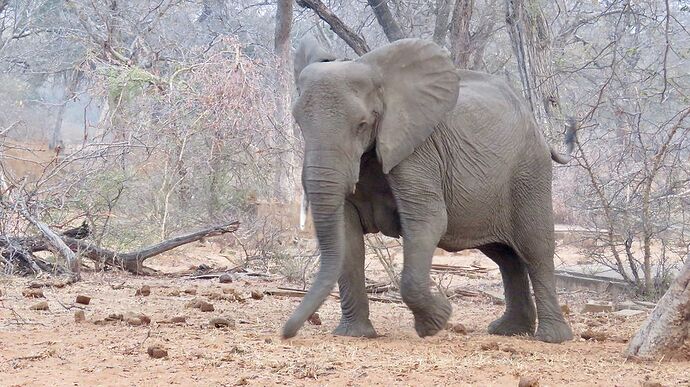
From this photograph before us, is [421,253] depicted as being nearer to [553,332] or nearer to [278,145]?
[553,332]

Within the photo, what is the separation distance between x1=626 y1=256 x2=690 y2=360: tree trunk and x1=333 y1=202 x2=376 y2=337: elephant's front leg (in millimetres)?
1834

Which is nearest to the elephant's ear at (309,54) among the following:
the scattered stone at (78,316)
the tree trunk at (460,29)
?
the scattered stone at (78,316)

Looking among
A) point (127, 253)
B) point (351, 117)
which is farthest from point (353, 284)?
point (127, 253)

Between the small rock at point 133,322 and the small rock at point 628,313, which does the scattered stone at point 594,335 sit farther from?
the small rock at point 133,322

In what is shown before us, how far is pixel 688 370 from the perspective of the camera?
5.12 meters

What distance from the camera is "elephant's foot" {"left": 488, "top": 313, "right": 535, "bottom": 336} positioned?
24.2 ft

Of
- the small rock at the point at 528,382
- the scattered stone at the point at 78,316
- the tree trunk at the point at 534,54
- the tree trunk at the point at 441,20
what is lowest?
the scattered stone at the point at 78,316

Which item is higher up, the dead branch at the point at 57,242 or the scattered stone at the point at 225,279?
Result: the dead branch at the point at 57,242

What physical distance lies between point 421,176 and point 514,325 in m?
1.61

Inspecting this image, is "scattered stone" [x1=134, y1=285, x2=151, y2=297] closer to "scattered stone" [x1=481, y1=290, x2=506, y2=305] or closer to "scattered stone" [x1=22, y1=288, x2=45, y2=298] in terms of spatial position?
"scattered stone" [x1=22, y1=288, x2=45, y2=298]

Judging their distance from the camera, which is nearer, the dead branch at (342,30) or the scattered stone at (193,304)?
the scattered stone at (193,304)

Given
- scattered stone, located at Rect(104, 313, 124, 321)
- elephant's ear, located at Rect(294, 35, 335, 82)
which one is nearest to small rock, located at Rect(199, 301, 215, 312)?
scattered stone, located at Rect(104, 313, 124, 321)

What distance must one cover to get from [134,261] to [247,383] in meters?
6.40

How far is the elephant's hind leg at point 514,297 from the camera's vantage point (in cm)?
745
